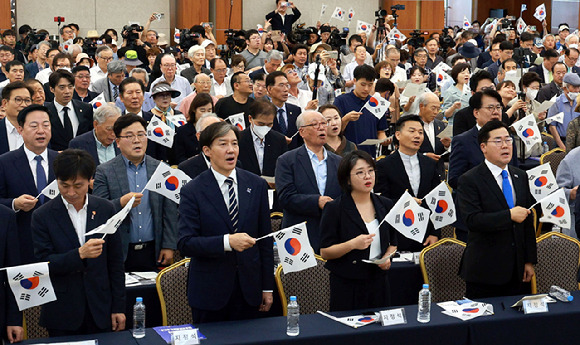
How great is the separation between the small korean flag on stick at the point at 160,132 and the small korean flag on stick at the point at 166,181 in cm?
164

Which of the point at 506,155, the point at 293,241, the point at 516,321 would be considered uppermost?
the point at 506,155

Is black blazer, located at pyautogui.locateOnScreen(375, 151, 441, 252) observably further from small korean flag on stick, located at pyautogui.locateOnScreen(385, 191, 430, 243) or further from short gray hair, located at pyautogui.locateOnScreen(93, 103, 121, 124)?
short gray hair, located at pyautogui.locateOnScreen(93, 103, 121, 124)

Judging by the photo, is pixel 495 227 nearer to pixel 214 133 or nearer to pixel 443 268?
pixel 443 268

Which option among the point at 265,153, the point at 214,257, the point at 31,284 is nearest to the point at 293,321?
the point at 214,257

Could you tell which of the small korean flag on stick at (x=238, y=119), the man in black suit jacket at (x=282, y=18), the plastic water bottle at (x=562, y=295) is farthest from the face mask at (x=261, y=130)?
the man in black suit jacket at (x=282, y=18)

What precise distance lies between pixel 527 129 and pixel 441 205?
87.6 inches

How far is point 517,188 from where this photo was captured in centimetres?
502

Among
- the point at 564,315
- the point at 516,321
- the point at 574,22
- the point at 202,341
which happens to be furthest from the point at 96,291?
the point at 574,22

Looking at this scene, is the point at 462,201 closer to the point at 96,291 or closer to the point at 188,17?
the point at 96,291

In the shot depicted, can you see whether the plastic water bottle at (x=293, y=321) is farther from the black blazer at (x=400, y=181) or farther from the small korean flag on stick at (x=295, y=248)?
the black blazer at (x=400, y=181)

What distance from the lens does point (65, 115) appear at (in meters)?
7.24

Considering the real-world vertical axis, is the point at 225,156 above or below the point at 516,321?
above

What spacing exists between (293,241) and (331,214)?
338 mm

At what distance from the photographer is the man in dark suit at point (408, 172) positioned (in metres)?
5.86
